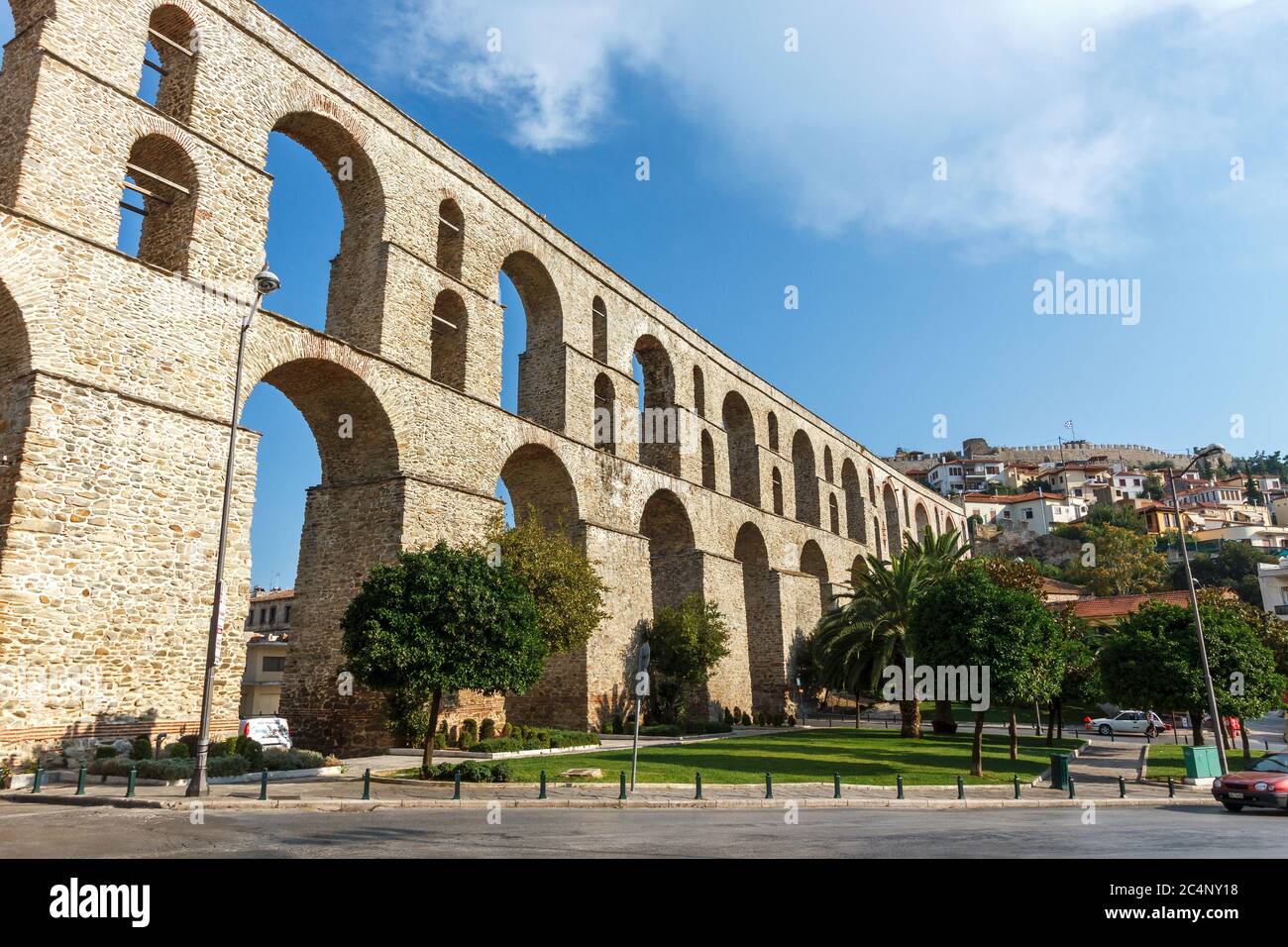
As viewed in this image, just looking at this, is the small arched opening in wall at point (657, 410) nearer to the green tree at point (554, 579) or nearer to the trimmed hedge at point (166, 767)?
the green tree at point (554, 579)

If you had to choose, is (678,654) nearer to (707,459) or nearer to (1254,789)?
(707,459)

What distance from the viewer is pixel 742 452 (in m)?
45.5

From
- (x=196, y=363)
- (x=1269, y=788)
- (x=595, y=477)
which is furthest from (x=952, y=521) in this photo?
(x=196, y=363)

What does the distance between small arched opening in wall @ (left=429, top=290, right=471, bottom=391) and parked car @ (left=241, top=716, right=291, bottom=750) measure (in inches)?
434

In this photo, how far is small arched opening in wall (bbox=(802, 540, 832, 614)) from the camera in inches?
1917

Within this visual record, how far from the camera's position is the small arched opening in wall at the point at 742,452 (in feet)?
147

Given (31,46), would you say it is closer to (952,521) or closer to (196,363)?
(196,363)

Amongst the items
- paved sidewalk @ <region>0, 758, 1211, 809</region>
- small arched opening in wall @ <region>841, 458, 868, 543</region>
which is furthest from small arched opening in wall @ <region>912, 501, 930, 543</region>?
paved sidewalk @ <region>0, 758, 1211, 809</region>

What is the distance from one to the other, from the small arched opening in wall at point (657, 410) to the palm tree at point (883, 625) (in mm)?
10209

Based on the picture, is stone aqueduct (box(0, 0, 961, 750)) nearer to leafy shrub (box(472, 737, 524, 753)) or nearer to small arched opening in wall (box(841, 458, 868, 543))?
leafy shrub (box(472, 737, 524, 753))

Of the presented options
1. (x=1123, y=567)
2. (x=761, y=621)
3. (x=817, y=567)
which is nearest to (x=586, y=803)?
(x=761, y=621)

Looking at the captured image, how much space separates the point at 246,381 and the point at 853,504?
45.0 m

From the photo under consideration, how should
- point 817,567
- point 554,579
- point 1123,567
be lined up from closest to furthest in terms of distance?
point 554,579, point 817,567, point 1123,567
